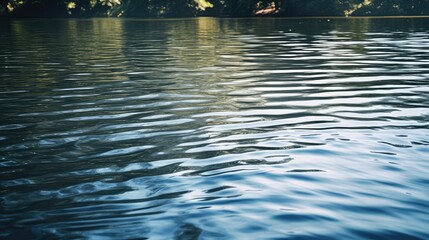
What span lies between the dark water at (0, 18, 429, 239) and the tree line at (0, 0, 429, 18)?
59.7m

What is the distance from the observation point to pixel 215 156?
6.86 m

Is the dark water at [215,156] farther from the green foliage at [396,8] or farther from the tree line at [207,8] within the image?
the green foliage at [396,8]

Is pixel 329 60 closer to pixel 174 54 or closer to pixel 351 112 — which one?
pixel 174 54

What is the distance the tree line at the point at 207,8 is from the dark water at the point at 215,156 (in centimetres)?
5971

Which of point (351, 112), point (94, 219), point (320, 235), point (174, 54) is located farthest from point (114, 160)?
point (174, 54)

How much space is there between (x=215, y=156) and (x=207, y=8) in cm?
8379

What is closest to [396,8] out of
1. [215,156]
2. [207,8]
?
[207,8]

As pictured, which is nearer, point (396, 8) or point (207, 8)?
point (396, 8)

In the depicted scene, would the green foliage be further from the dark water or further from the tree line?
the dark water

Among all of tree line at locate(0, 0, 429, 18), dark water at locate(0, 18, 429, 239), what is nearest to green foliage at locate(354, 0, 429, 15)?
tree line at locate(0, 0, 429, 18)

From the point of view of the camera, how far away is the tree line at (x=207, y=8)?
70.9 metres

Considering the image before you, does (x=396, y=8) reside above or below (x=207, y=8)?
below

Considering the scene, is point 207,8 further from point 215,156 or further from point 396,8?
point 215,156

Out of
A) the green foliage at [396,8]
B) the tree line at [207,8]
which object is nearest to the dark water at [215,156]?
the tree line at [207,8]
